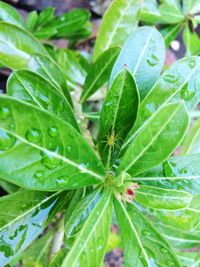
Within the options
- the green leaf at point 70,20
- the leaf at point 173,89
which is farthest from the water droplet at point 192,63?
the green leaf at point 70,20

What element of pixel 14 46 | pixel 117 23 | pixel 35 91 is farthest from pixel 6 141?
pixel 117 23

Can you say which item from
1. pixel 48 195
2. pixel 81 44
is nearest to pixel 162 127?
pixel 48 195

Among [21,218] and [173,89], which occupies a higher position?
[173,89]

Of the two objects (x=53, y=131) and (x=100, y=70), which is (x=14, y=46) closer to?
(x=100, y=70)

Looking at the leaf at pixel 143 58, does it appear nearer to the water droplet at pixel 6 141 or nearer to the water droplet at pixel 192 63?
the water droplet at pixel 192 63

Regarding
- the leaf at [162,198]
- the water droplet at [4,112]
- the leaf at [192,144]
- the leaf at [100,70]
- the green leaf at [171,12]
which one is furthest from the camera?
the green leaf at [171,12]

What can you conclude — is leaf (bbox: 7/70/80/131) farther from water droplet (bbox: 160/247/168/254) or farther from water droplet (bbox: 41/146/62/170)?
A: water droplet (bbox: 160/247/168/254)
